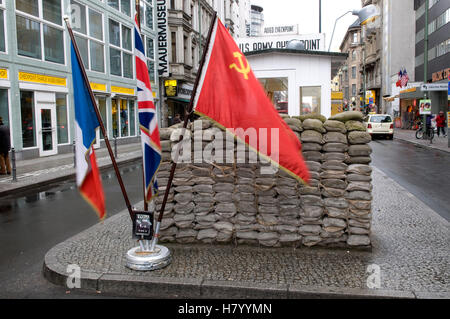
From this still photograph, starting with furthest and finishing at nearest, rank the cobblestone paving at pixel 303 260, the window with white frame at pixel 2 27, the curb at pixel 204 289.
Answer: the window with white frame at pixel 2 27
the cobblestone paving at pixel 303 260
the curb at pixel 204 289

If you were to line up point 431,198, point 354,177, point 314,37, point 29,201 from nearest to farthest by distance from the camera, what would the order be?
point 354,177, point 431,198, point 29,201, point 314,37

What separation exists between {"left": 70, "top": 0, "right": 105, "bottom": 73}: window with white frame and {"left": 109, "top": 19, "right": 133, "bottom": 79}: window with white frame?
1.23 m

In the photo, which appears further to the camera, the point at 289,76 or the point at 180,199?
the point at 289,76

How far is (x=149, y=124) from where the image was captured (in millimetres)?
4531

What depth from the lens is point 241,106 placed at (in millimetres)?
4094

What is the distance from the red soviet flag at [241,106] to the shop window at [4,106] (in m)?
14.6

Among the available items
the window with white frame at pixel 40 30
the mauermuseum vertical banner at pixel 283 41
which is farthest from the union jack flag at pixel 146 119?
the window with white frame at pixel 40 30

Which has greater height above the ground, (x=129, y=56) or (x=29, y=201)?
(x=129, y=56)

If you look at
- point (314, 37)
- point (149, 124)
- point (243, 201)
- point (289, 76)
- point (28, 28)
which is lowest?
point (243, 201)

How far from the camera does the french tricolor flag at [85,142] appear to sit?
429 cm

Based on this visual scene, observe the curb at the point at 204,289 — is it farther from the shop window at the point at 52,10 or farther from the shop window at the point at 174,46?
the shop window at the point at 174,46

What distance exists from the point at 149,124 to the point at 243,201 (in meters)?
1.54
